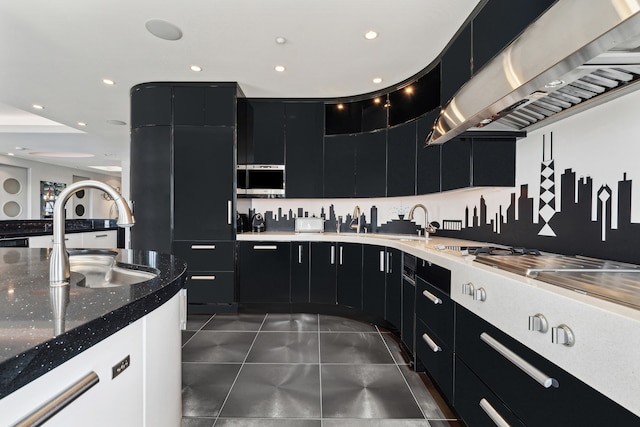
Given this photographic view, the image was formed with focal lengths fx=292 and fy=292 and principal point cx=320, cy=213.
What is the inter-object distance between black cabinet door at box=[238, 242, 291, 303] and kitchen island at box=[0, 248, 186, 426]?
214 cm

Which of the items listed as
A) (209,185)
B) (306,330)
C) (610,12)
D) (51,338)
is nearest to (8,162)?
(209,185)

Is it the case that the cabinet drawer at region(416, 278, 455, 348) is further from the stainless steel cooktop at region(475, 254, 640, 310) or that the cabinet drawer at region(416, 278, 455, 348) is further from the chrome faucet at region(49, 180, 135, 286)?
the chrome faucet at region(49, 180, 135, 286)

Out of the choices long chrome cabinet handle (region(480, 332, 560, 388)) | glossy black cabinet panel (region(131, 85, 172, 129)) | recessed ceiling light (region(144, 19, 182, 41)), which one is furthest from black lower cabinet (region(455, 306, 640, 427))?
glossy black cabinet panel (region(131, 85, 172, 129))

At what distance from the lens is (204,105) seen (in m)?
3.23

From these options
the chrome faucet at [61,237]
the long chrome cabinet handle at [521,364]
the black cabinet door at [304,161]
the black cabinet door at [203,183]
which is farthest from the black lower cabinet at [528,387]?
the black cabinet door at [203,183]

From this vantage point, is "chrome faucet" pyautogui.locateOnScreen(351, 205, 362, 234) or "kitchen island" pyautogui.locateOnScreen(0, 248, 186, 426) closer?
"kitchen island" pyautogui.locateOnScreen(0, 248, 186, 426)

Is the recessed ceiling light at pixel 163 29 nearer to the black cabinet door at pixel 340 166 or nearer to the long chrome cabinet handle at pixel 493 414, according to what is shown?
the black cabinet door at pixel 340 166

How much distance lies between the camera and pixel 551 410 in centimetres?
88

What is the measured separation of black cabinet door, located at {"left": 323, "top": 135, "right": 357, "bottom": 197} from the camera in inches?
137

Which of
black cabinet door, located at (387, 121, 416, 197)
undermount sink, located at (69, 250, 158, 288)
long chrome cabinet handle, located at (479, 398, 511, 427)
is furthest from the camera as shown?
black cabinet door, located at (387, 121, 416, 197)

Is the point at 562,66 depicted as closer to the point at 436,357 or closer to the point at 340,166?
the point at 436,357

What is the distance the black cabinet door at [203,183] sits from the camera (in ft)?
10.5

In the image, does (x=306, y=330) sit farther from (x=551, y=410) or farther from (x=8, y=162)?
(x=8, y=162)

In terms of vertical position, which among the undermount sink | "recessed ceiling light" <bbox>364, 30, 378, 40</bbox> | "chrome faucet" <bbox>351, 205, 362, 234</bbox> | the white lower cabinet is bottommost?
the white lower cabinet
